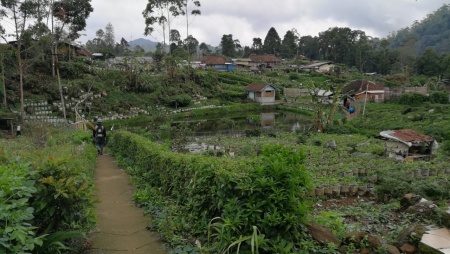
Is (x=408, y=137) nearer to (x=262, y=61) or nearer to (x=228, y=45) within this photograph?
(x=262, y=61)

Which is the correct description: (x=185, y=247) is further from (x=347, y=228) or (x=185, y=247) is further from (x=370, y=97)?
(x=370, y=97)

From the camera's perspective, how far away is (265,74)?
6900cm

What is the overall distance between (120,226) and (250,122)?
31.5 m

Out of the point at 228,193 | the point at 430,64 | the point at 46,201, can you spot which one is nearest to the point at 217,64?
the point at 430,64

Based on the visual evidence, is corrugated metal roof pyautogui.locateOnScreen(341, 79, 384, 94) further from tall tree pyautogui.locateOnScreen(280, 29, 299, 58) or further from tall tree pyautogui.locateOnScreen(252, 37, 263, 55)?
tall tree pyautogui.locateOnScreen(252, 37, 263, 55)

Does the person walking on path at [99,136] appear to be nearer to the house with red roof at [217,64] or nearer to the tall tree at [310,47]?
the house with red roof at [217,64]

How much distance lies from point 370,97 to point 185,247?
46.2 metres

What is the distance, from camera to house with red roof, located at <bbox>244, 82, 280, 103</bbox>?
5153 centimetres

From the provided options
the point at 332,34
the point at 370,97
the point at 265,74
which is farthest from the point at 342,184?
the point at 332,34

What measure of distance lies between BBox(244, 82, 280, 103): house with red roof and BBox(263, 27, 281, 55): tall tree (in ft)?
160

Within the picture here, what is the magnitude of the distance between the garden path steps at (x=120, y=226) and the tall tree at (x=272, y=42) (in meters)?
93.8

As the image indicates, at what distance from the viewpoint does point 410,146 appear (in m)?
15.6

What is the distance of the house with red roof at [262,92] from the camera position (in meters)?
51.5

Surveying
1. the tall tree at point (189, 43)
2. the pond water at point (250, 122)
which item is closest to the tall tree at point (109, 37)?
the tall tree at point (189, 43)
